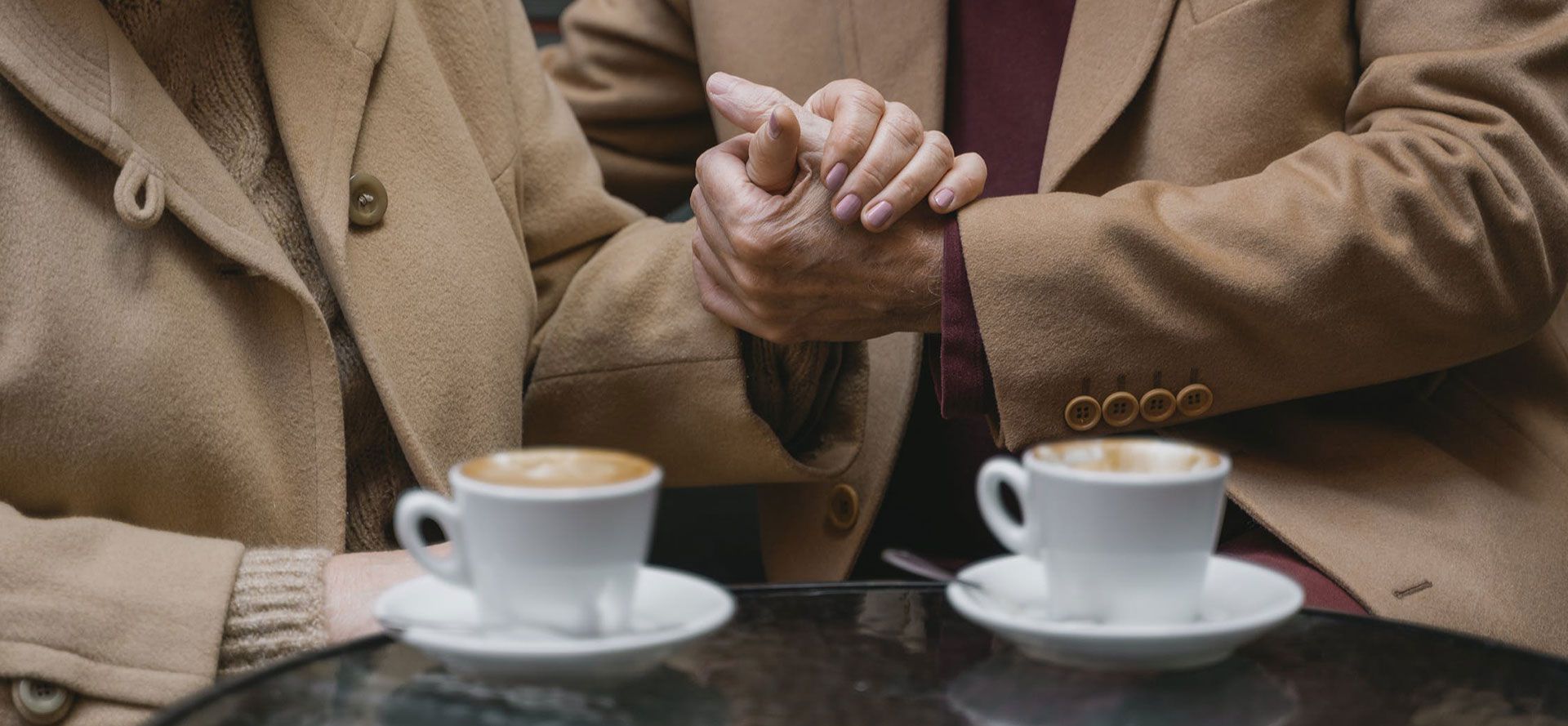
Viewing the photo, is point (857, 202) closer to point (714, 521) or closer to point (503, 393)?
point (503, 393)

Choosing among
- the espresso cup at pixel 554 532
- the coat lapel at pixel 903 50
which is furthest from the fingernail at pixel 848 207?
the espresso cup at pixel 554 532

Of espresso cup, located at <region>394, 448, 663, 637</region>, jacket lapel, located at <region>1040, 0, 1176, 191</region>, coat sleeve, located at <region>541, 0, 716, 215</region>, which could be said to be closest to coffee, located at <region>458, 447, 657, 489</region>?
espresso cup, located at <region>394, 448, 663, 637</region>

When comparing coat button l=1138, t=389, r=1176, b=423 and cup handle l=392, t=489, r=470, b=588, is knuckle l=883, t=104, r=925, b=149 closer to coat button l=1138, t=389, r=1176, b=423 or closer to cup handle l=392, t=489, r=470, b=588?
coat button l=1138, t=389, r=1176, b=423

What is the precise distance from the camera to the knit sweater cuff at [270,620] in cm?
91

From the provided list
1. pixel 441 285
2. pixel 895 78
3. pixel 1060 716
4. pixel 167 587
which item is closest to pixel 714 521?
pixel 895 78

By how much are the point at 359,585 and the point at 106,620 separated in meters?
0.15

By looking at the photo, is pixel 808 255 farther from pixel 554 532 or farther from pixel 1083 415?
pixel 554 532

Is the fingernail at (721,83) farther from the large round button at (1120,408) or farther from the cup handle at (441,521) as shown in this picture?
the cup handle at (441,521)

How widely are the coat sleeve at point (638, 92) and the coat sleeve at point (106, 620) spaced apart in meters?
0.91

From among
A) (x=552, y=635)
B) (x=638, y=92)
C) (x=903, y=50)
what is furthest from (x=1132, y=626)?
(x=638, y=92)

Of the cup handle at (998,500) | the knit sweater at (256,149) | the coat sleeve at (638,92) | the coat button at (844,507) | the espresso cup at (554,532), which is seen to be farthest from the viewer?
the coat sleeve at (638,92)

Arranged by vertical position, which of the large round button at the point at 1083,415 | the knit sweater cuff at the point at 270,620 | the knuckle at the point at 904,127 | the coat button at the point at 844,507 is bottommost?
the coat button at the point at 844,507

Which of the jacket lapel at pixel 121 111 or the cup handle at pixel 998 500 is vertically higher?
the jacket lapel at pixel 121 111

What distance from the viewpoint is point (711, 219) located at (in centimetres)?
128
